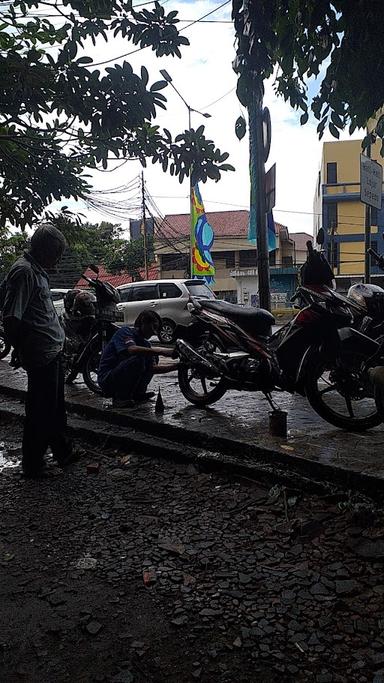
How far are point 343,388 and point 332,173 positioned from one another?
31.0m

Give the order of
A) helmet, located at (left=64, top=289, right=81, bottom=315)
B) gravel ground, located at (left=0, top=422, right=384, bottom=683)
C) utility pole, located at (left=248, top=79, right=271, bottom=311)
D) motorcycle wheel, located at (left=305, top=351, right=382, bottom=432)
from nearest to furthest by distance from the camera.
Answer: gravel ground, located at (left=0, top=422, right=384, bottom=683)
motorcycle wheel, located at (left=305, top=351, right=382, bottom=432)
utility pole, located at (left=248, top=79, right=271, bottom=311)
helmet, located at (left=64, top=289, right=81, bottom=315)

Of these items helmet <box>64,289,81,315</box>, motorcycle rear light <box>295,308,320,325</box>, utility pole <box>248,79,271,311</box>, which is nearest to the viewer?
motorcycle rear light <box>295,308,320,325</box>

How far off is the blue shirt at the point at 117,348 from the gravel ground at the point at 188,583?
1.71m

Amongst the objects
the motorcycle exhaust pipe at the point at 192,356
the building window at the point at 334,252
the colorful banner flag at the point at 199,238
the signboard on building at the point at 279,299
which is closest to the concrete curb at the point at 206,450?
the motorcycle exhaust pipe at the point at 192,356

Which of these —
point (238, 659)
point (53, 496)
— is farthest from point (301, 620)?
point (53, 496)

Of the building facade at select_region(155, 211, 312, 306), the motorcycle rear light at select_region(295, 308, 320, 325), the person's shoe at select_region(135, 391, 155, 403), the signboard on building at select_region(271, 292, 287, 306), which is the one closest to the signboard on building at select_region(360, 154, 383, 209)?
the motorcycle rear light at select_region(295, 308, 320, 325)

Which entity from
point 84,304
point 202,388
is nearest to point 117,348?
point 202,388

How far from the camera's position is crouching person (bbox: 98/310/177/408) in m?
5.29

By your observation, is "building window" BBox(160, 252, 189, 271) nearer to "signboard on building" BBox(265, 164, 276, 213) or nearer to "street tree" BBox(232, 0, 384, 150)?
"signboard on building" BBox(265, 164, 276, 213)

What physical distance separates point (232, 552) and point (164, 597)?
0.52m

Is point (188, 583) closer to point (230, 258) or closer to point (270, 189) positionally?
point (270, 189)

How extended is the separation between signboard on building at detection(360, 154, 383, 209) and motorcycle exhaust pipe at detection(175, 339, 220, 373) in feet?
8.09

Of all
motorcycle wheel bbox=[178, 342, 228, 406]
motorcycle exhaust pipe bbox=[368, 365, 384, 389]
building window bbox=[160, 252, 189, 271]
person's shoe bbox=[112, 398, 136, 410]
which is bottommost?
person's shoe bbox=[112, 398, 136, 410]

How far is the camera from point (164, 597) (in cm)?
241
